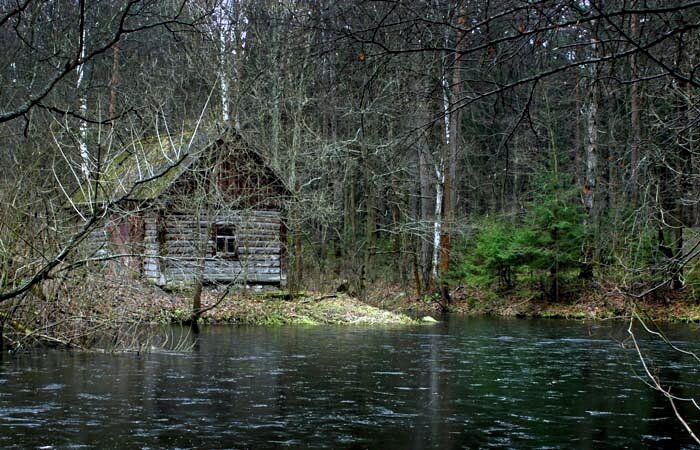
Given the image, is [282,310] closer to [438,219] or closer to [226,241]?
[226,241]

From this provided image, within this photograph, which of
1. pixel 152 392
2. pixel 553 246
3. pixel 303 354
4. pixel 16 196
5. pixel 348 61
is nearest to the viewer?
pixel 348 61

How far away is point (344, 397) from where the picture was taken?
1234cm

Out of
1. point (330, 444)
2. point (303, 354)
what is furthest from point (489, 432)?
point (303, 354)

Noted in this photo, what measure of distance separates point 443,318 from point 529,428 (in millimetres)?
19096

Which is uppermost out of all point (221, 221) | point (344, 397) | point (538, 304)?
point (221, 221)

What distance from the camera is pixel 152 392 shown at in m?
12.3

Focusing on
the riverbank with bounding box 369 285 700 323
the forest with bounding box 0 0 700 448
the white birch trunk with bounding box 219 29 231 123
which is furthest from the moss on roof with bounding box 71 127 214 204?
the riverbank with bounding box 369 285 700 323

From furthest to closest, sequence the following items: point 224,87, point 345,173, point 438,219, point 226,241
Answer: point 438,219
point 226,241
point 345,173
point 224,87

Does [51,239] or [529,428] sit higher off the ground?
[51,239]

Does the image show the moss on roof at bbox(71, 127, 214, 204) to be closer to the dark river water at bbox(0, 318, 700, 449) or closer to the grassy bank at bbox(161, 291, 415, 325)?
the dark river water at bbox(0, 318, 700, 449)

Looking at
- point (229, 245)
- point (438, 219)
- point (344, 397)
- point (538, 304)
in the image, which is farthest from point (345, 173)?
point (344, 397)

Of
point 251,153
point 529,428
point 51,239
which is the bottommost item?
point 529,428

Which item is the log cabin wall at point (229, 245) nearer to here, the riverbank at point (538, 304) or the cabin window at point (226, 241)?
the cabin window at point (226, 241)

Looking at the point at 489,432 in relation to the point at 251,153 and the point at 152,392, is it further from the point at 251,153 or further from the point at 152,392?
the point at 251,153
